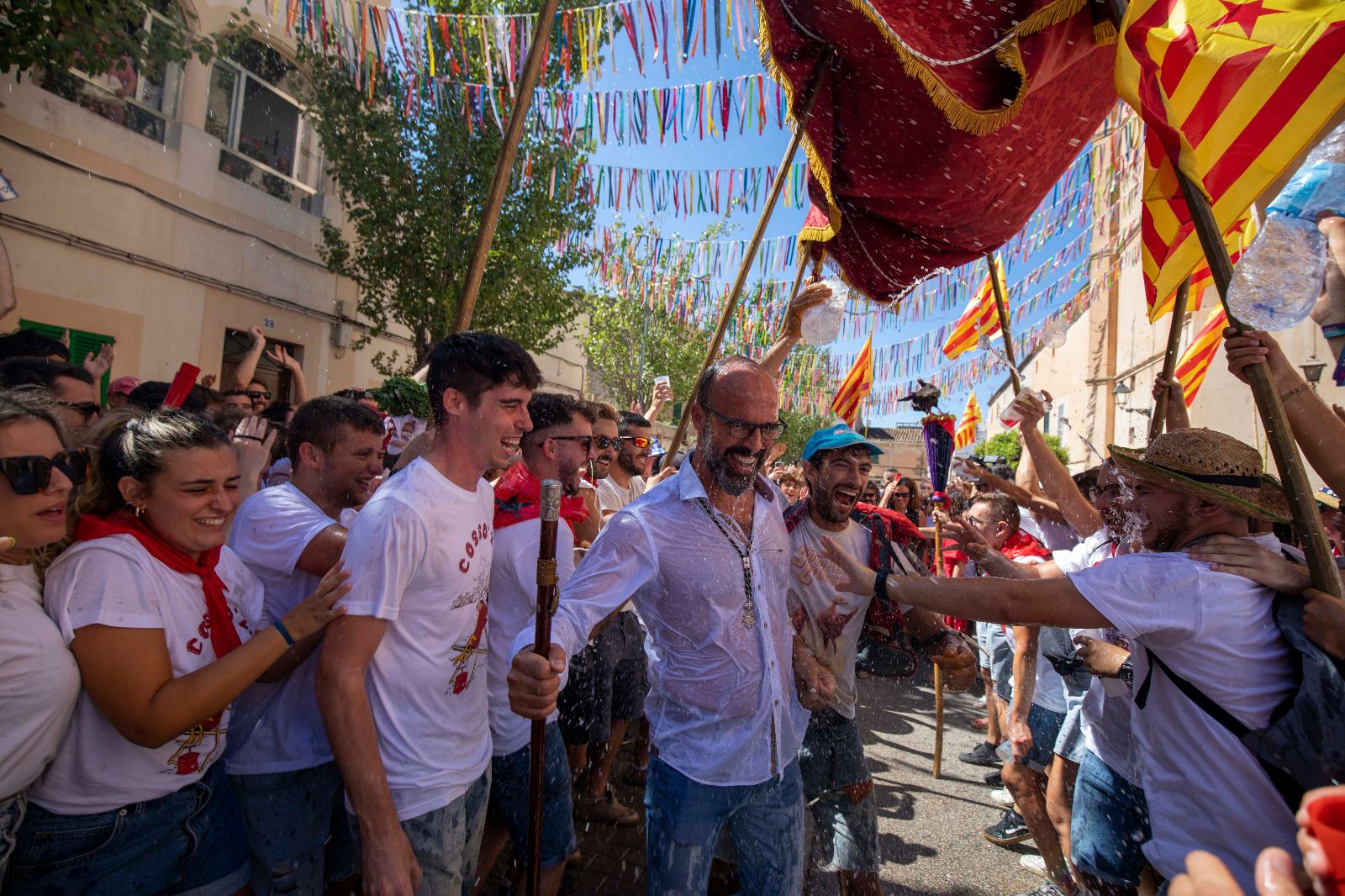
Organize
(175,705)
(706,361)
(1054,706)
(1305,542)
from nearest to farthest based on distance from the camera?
(175,705) → (1305,542) → (706,361) → (1054,706)

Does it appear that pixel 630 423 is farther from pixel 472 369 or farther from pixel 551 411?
pixel 472 369

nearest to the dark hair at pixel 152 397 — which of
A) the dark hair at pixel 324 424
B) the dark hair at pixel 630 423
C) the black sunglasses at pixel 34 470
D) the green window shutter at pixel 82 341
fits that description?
the dark hair at pixel 324 424

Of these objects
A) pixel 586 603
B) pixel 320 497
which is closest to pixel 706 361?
pixel 586 603

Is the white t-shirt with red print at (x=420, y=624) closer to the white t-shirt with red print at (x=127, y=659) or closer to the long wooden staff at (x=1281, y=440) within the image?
the white t-shirt with red print at (x=127, y=659)

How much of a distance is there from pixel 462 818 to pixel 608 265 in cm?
1239

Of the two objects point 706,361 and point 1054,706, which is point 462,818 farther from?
point 1054,706

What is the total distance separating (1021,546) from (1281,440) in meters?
3.87

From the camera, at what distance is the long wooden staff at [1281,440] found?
1.92 meters

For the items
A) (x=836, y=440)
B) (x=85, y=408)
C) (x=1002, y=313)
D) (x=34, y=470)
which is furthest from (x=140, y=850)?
(x=1002, y=313)

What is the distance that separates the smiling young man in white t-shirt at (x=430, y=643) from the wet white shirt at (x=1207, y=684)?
6.43 ft

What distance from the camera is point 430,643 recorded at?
219 cm

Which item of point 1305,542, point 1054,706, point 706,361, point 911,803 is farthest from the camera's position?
point 911,803

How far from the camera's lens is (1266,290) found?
186 cm

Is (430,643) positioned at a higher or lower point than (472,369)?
lower
